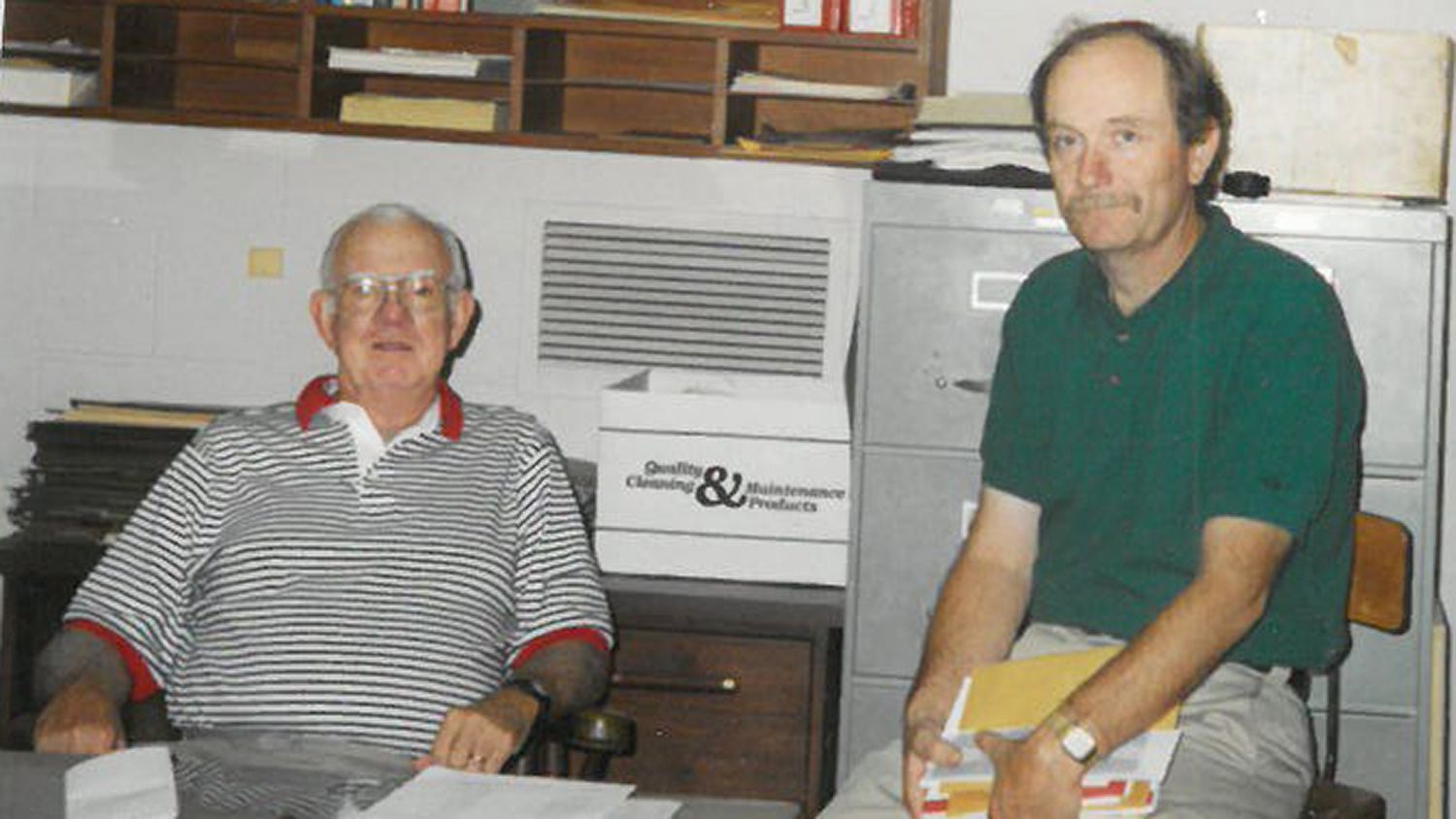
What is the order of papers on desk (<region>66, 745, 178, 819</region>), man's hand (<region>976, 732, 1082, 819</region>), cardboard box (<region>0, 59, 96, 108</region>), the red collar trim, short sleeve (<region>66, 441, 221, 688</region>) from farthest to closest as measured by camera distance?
cardboard box (<region>0, 59, 96, 108</region>)
the red collar trim
short sleeve (<region>66, 441, 221, 688</region>)
man's hand (<region>976, 732, 1082, 819</region>)
papers on desk (<region>66, 745, 178, 819</region>)

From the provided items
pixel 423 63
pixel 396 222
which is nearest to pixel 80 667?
pixel 396 222

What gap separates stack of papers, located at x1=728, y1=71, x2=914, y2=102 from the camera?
11.0ft

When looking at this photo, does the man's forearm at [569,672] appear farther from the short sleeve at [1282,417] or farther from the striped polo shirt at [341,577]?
the short sleeve at [1282,417]

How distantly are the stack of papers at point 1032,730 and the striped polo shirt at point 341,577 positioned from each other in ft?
2.45

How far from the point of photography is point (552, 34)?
350cm

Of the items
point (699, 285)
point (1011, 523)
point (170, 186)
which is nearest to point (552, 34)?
point (699, 285)

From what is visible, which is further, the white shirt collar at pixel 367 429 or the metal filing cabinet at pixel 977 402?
the metal filing cabinet at pixel 977 402

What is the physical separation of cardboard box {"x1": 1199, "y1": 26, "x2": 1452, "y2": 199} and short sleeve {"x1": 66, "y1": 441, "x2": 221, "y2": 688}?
5.54 feet

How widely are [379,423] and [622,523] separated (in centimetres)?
58

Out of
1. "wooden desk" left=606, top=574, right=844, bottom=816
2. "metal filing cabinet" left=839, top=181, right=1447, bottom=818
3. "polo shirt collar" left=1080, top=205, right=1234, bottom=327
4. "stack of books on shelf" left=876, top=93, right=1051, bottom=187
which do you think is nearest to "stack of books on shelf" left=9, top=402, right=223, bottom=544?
"wooden desk" left=606, top=574, right=844, bottom=816

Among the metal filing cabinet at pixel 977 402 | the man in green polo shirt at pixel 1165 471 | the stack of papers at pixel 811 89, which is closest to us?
the man in green polo shirt at pixel 1165 471

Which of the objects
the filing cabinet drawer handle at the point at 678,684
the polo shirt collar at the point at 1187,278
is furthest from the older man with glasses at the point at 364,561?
the polo shirt collar at the point at 1187,278

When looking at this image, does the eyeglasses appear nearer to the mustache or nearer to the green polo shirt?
the green polo shirt

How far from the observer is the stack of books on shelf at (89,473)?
10.6 ft
